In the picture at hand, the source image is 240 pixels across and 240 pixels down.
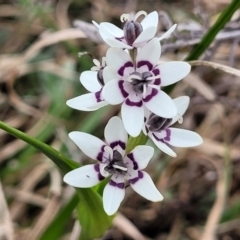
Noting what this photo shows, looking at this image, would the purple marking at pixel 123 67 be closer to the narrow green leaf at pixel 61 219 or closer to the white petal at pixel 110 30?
the white petal at pixel 110 30

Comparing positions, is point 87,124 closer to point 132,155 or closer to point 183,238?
point 183,238

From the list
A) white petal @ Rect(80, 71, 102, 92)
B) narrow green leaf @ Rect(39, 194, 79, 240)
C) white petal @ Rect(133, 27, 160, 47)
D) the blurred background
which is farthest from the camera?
the blurred background

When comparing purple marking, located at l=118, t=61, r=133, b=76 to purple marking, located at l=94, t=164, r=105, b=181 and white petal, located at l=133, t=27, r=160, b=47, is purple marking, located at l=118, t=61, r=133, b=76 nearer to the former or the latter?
white petal, located at l=133, t=27, r=160, b=47

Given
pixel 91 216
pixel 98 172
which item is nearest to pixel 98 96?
pixel 98 172

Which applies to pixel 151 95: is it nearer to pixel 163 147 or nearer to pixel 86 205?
pixel 163 147

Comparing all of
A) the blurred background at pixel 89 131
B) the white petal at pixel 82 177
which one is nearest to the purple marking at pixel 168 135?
the white petal at pixel 82 177

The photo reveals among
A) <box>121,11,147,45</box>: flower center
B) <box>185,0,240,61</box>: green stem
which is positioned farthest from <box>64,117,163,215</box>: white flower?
<box>185,0,240,61</box>: green stem
